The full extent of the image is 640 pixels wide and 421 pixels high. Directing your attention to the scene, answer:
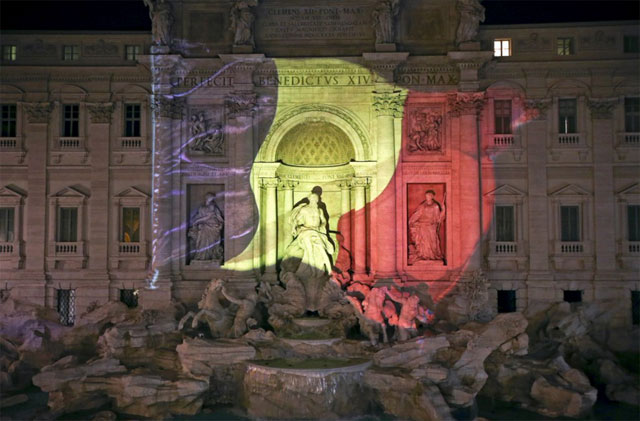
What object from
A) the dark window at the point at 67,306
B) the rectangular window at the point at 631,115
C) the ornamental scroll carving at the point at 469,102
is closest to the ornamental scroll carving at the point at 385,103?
the ornamental scroll carving at the point at 469,102

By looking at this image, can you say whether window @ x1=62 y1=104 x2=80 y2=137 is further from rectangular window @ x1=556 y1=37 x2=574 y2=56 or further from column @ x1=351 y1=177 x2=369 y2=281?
rectangular window @ x1=556 y1=37 x2=574 y2=56

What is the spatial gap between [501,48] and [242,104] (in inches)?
418

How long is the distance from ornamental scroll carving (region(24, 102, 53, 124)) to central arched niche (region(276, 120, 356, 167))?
947 centimetres

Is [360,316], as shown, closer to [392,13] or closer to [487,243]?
[487,243]

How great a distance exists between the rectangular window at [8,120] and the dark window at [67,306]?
6816 millimetres

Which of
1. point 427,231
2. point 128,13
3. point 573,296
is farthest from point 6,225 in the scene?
point 573,296

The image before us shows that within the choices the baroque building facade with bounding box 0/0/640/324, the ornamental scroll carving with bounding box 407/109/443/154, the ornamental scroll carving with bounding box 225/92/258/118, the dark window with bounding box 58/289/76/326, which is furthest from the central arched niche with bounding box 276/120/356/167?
the dark window with bounding box 58/289/76/326

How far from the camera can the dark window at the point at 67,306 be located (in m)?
24.3

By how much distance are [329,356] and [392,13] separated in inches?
518

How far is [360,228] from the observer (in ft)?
78.1

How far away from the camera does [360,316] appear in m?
20.6

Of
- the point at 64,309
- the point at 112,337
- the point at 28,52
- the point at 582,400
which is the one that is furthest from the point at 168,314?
the point at 582,400

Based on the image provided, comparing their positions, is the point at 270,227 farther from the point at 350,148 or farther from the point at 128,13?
the point at 128,13

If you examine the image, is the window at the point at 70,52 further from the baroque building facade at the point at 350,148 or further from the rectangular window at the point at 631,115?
the rectangular window at the point at 631,115
